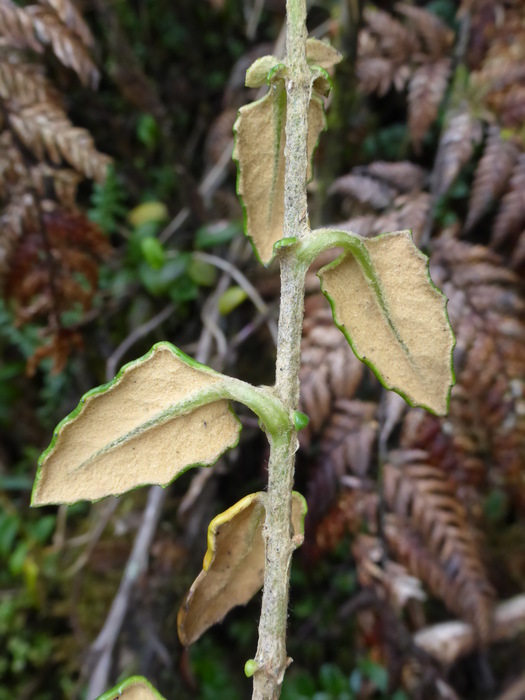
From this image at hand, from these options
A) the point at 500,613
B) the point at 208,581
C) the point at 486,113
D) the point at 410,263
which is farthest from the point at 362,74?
the point at 500,613

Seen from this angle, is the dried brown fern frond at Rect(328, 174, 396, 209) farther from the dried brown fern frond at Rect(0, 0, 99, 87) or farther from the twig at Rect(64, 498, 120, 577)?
the twig at Rect(64, 498, 120, 577)

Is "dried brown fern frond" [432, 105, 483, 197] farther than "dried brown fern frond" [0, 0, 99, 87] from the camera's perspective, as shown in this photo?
Yes

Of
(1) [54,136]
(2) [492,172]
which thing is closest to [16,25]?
(1) [54,136]

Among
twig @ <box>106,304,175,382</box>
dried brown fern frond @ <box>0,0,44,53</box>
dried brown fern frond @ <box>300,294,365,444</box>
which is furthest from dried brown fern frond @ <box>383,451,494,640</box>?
dried brown fern frond @ <box>0,0,44,53</box>

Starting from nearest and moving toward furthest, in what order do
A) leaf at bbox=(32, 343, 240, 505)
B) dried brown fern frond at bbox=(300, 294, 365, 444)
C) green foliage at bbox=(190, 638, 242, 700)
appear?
leaf at bbox=(32, 343, 240, 505), dried brown fern frond at bbox=(300, 294, 365, 444), green foliage at bbox=(190, 638, 242, 700)

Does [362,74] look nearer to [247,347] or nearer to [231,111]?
[231,111]

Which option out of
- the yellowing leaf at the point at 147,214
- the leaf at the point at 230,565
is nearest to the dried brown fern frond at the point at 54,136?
the yellowing leaf at the point at 147,214
